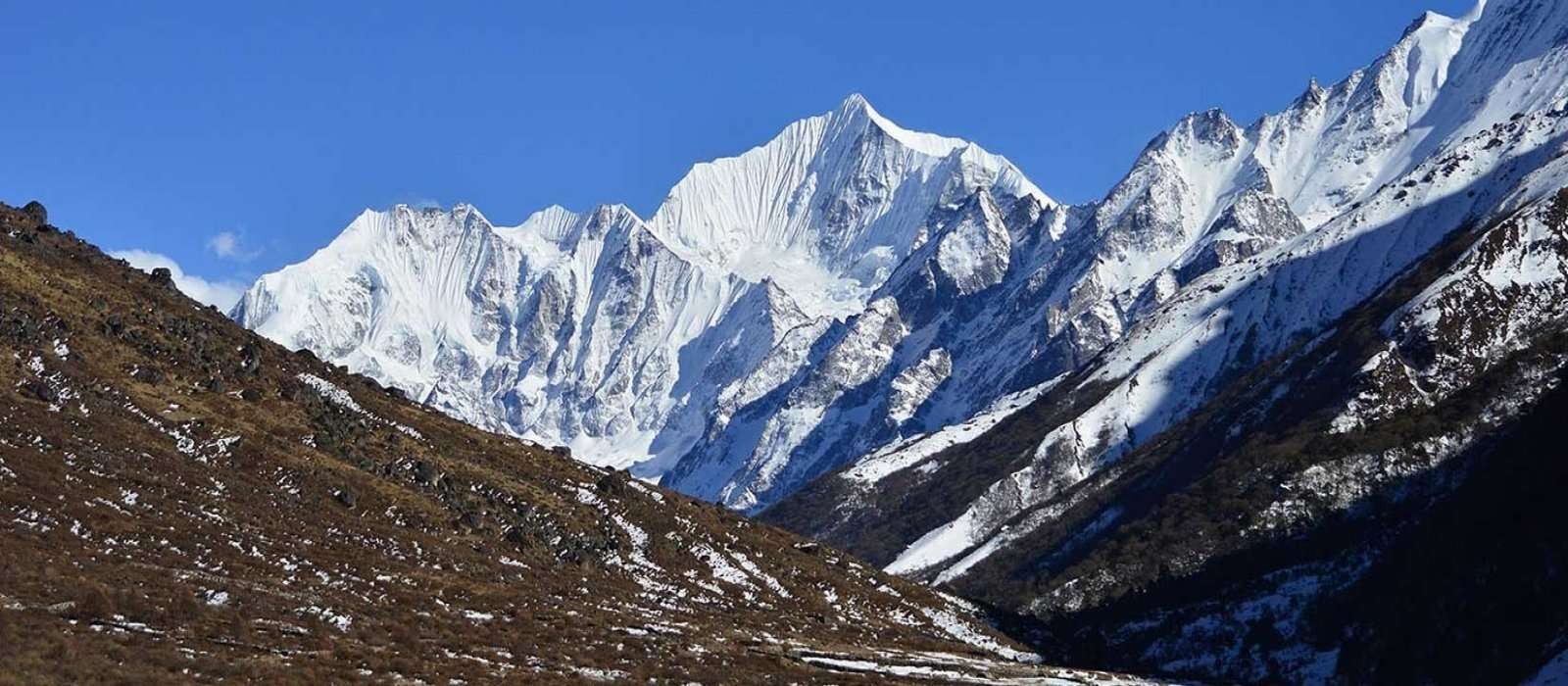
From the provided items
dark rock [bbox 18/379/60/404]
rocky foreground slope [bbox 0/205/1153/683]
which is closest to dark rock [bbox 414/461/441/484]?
rocky foreground slope [bbox 0/205/1153/683]

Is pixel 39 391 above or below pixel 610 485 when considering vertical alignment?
below

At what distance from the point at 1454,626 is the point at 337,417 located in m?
92.0

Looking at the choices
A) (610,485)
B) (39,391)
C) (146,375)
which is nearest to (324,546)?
(39,391)

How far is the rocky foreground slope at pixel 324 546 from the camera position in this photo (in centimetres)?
6250

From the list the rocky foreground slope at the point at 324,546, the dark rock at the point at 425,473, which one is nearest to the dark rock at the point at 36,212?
the rocky foreground slope at the point at 324,546

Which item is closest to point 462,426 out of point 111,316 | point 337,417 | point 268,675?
point 337,417

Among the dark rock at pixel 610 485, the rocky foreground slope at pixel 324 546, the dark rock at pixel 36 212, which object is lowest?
the rocky foreground slope at pixel 324 546

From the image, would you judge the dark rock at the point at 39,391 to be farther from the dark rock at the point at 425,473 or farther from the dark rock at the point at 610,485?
the dark rock at the point at 610,485

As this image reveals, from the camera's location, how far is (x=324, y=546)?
9125 centimetres

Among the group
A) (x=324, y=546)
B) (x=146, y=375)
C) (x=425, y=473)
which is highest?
(x=146, y=375)

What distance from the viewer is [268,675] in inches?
2174

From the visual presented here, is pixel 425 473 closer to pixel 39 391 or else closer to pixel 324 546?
pixel 39 391

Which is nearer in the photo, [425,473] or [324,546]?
[324,546]

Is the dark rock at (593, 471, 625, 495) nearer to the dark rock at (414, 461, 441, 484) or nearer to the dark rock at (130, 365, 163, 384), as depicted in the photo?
the dark rock at (414, 461, 441, 484)
